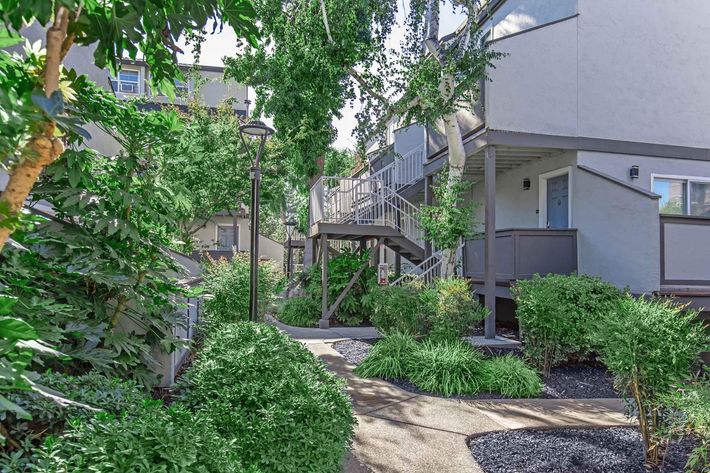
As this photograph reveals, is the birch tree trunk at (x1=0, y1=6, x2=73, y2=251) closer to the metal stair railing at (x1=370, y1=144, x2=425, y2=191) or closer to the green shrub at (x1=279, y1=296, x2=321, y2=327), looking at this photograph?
the green shrub at (x1=279, y1=296, x2=321, y2=327)

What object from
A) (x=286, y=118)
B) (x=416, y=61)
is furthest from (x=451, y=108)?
(x=286, y=118)

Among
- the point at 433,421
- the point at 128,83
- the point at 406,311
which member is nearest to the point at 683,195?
the point at 406,311

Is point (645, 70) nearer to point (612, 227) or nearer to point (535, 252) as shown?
point (612, 227)

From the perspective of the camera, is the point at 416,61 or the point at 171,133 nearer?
the point at 171,133

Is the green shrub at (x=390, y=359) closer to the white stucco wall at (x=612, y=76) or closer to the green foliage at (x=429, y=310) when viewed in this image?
the green foliage at (x=429, y=310)

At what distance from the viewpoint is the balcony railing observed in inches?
348

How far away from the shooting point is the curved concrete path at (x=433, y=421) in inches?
147

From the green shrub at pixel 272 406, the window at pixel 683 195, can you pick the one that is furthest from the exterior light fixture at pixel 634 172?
the green shrub at pixel 272 406

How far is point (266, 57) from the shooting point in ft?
34.8

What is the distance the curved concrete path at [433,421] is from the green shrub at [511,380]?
192 mm

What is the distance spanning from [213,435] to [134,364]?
1.53 metres

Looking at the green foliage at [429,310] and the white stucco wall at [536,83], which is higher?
the white stucco wall at [536,83]

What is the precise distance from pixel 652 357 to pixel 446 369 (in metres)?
2.77

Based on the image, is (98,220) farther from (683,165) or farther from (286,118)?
(683,165)
